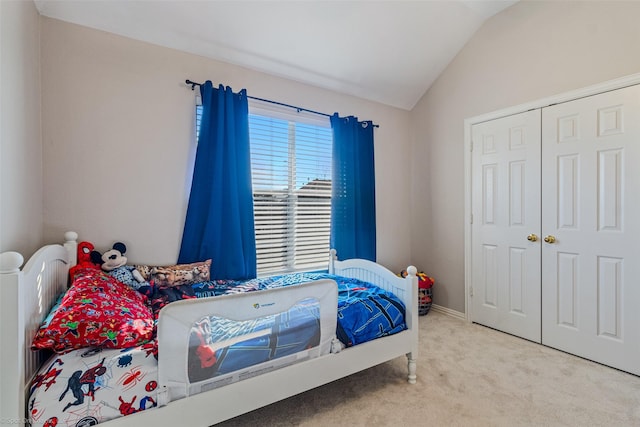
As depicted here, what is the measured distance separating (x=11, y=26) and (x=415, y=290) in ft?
8.60

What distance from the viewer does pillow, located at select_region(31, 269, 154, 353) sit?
1.17 m

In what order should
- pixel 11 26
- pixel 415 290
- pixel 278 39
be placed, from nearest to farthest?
pixel 11 26, pixel 415 290, pixel 278 39

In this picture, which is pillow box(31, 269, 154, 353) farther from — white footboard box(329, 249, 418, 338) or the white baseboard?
the white baseboard

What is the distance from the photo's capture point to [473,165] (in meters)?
3.09

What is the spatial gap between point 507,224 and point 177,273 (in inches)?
113

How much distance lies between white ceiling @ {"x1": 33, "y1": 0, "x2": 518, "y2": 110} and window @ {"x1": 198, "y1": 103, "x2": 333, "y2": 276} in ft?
1.46

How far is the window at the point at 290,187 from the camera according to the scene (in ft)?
9.09

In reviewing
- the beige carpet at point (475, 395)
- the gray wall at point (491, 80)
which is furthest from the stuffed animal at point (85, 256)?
the gray wall at point (491, 80)

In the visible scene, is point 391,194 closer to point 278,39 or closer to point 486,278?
point 486,278

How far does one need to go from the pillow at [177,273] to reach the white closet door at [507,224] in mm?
2580

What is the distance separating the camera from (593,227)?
2.30 meters

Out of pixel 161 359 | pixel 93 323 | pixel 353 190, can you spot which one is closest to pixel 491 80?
pixel 353 190

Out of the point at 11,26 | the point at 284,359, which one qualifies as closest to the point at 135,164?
the point at 11,26

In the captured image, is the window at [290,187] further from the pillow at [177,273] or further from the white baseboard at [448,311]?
the white baseboard at [448,311]
